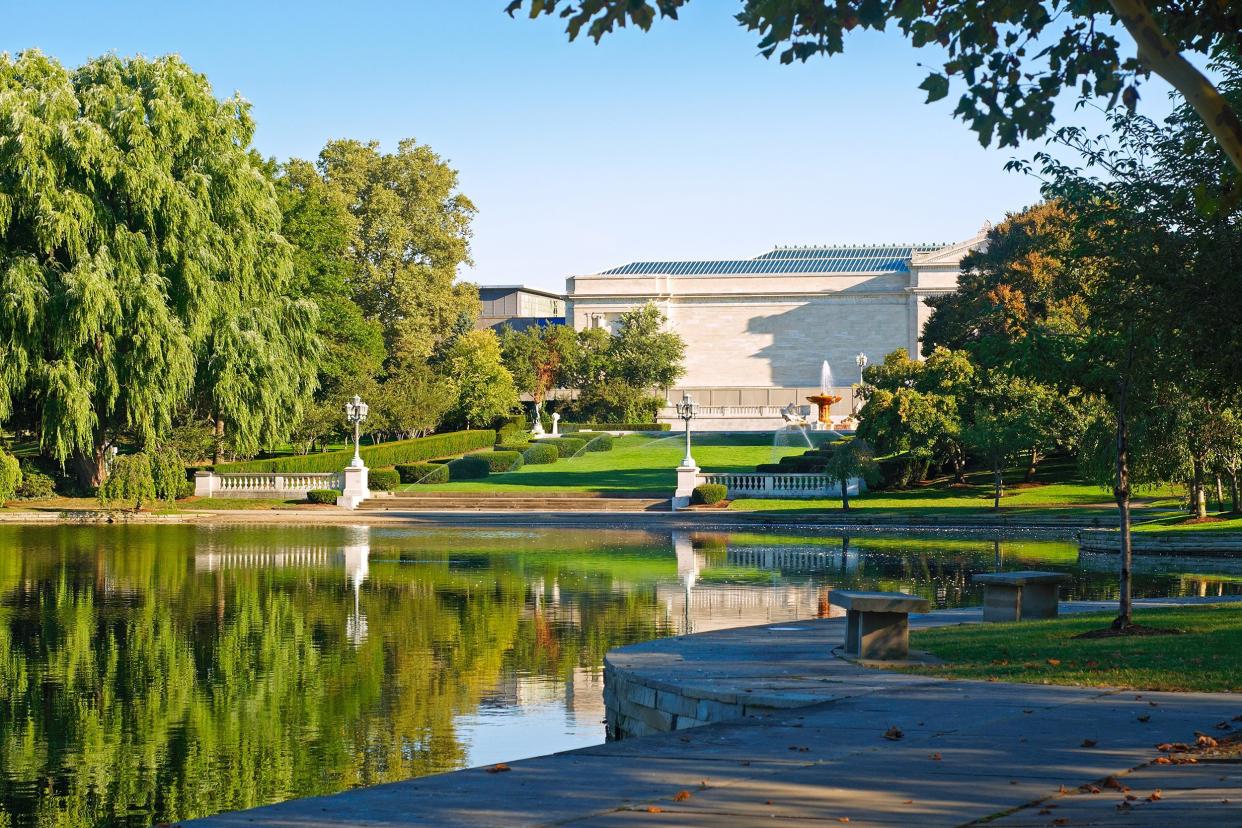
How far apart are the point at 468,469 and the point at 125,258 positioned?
68.7 feet

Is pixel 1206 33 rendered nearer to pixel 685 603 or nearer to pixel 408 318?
pixel 685 603

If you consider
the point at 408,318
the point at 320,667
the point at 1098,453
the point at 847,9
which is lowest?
the point at 320,667

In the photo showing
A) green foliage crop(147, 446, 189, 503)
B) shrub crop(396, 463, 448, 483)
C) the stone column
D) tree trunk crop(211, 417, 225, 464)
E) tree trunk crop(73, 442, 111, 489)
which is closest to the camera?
green foliage crop(147, 446, 189, 503)

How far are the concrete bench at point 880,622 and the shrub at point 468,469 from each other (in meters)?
44.2

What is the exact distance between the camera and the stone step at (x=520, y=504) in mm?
47156

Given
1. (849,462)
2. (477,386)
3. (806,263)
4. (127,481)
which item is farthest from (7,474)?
(806,263)

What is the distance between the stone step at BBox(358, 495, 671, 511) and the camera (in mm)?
47156

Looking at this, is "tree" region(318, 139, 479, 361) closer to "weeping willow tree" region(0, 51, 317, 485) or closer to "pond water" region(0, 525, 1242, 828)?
"weeping willow tree" region(0, 51, 317, 485)

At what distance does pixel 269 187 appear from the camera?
4422 cm

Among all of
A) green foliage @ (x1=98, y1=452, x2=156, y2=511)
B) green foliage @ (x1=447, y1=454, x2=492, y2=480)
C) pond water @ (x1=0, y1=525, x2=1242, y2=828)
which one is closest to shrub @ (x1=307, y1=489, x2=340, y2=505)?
green foliage @ (x1=447, y1=454, x2=492, y2=480)

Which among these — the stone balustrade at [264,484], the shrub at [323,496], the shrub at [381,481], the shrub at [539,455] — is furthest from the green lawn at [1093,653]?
the shrub at [539,455]

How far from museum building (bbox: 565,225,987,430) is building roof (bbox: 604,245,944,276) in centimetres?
44

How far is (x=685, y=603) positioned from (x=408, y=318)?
5444cm

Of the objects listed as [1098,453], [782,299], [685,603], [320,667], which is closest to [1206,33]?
[320,667]
